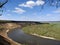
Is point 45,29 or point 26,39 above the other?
point 45,29

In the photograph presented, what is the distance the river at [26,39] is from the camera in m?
3.21

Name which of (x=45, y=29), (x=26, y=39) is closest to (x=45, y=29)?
(x=45, y=29)

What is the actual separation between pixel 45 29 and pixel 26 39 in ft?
1.30

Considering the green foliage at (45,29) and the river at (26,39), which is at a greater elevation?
the green foliage at (45,29)

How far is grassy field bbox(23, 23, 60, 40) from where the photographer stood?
10.5 ft

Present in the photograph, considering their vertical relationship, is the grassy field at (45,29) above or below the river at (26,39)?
above

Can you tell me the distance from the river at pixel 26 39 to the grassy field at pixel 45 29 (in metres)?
0.09

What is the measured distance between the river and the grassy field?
3.4 inches

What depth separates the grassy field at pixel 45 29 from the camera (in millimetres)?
3213

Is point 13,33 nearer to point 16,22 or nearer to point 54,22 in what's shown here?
point 16,22

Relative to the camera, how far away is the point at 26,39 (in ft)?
10.7

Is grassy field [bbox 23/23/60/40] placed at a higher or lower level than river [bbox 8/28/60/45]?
higher

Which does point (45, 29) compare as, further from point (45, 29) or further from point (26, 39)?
point (26, 39)

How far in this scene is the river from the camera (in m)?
3.21
